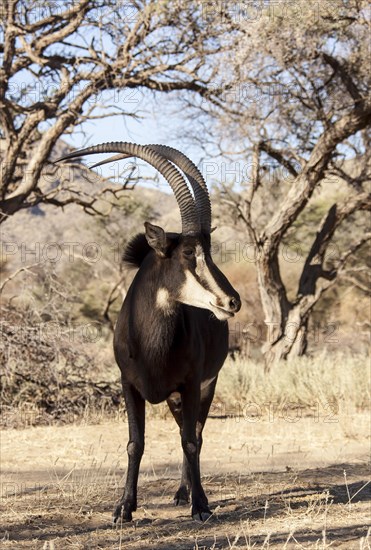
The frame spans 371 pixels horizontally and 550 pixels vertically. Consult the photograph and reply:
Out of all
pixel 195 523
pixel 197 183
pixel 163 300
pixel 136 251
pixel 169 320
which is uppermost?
pixel 197 183

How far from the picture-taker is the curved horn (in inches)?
218

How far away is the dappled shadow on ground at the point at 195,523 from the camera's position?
5156 millimetres

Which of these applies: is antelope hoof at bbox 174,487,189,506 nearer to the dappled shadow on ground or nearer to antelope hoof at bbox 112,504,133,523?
the dappled shadow on ground

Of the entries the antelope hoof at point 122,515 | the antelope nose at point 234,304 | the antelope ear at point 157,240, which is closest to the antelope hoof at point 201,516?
the antelope hoof at point 122,515

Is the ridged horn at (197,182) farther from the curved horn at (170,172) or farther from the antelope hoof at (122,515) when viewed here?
the antelope hoof at (122,515)

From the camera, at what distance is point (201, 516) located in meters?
5.67

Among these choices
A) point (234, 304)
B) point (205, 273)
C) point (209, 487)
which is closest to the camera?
point (234, 304)

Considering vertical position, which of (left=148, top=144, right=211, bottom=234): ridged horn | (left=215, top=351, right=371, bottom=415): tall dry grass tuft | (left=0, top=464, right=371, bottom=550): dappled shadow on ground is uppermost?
(left=148, top=144, right=211, bottom=234): ridged horn

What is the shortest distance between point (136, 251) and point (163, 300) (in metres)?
0.73

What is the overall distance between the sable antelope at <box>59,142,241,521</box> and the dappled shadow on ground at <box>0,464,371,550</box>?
0.86 feet

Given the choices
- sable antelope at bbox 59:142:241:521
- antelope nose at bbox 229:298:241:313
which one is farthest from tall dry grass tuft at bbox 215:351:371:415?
antelope nose at bbox 229:298:241:313

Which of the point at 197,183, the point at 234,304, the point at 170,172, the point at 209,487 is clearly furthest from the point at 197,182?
the point at 209,487

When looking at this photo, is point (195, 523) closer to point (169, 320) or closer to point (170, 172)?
point (169, 320)

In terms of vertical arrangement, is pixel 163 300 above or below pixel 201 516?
above
